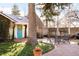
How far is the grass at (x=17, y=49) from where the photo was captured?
13.9 feet

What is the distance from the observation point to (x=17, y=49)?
4.24 meters

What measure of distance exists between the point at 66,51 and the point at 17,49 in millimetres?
838

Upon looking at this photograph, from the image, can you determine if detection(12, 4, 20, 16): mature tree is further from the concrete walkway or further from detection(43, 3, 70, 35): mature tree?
the concrete walkway

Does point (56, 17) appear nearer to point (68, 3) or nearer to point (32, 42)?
point (68, 3)

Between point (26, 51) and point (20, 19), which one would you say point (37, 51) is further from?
point (20, 19)

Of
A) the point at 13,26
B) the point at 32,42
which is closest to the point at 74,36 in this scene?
the point at 32,42

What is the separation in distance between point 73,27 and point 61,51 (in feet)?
1.51

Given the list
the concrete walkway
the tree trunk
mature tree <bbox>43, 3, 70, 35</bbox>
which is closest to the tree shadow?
the tree trunk

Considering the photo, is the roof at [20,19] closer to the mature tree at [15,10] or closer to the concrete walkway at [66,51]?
the mature tree at [15,10]

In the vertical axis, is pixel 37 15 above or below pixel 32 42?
above

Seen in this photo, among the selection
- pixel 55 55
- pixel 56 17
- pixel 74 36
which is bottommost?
pixel 55 55

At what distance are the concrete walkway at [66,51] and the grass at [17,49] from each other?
0.29 feet

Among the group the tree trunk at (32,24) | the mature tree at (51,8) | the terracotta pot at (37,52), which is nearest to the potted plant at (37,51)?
the terracotta pot at (37,52)

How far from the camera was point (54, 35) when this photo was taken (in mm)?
4297
